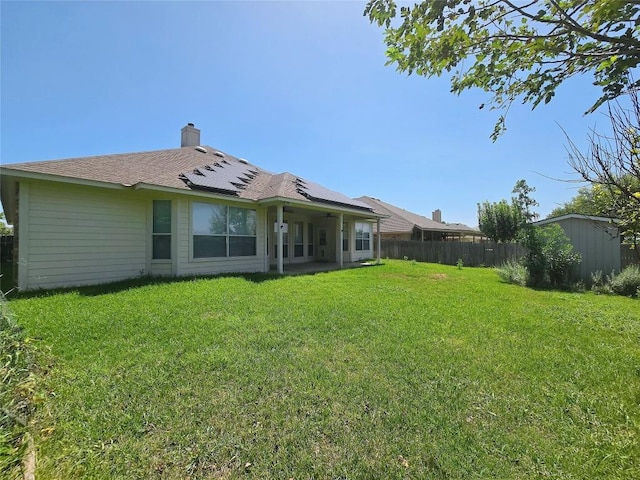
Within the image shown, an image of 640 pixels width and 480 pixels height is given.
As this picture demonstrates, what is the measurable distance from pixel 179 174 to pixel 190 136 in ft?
23.4

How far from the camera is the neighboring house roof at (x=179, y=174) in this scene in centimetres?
743

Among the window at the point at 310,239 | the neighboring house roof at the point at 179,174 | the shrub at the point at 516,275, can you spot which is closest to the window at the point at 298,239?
the window at the point at 310,239

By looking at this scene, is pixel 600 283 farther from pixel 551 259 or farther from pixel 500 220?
pixel 500 220

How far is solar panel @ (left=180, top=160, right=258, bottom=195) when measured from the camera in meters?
9.21

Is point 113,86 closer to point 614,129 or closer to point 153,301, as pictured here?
point 153,301

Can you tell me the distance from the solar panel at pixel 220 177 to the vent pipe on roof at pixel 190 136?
4042 mm

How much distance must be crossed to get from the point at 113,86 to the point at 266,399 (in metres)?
10.6

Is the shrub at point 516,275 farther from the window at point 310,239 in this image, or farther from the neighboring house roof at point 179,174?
the window at point 310,239

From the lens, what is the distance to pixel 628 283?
8.99 m

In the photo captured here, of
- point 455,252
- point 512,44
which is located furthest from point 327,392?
point 455,252

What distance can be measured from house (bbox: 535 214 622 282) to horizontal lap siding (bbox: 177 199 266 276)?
11.8 meters

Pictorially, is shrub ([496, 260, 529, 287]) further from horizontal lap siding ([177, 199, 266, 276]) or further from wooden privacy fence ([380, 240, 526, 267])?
horizontal lap siding ([177, 199, 266, 276])

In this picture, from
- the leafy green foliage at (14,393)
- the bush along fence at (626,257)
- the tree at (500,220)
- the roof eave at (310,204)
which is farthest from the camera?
the tree at (500,220)

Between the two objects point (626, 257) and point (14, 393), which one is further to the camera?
point (626, 257)
